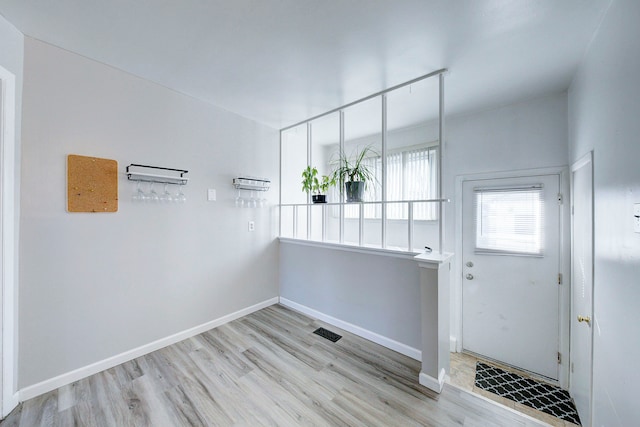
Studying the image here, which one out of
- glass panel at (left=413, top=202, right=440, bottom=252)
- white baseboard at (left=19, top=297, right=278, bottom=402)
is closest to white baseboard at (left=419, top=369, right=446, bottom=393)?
glass panel at (left=413, top=202, right=440, bottom=252)

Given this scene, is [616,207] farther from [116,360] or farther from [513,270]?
[116,360]

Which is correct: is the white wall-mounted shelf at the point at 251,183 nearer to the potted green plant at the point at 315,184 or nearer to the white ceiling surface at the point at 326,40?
the potted green plant at the point at 315,184

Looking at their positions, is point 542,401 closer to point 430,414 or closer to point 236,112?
point 430,414

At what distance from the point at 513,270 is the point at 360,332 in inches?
69.8

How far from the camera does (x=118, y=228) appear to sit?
6.92 ft

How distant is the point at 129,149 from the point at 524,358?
4402 millimetres

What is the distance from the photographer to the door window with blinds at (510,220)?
2486 millimetres

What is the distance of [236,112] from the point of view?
297cm

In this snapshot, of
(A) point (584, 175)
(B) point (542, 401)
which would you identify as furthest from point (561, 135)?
(B) point (542, 401)

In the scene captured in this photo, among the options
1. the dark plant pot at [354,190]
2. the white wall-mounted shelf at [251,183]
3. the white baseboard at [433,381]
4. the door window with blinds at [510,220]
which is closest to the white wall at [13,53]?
the white wall-mounted shelf at [251,183]

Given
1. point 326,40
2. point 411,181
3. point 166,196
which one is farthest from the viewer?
point 411,181


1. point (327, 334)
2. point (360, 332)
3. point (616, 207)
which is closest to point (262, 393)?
point (327, 334)

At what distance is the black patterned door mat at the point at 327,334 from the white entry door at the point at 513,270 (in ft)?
5.11

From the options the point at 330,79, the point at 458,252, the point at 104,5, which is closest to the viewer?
the point at 104,5
